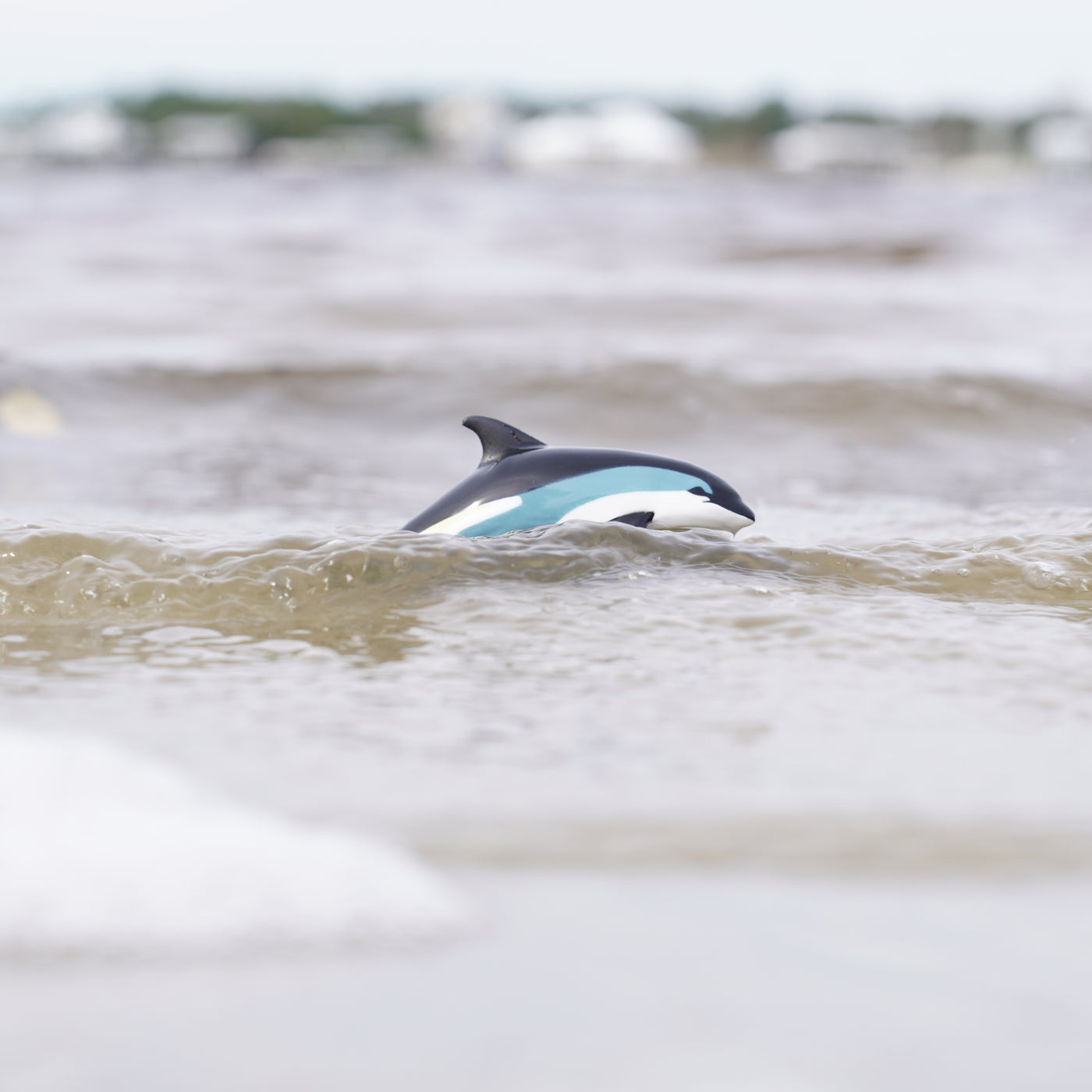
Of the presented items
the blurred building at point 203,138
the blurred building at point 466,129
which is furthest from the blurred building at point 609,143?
the blurred building at point 203,138

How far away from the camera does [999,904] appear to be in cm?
155

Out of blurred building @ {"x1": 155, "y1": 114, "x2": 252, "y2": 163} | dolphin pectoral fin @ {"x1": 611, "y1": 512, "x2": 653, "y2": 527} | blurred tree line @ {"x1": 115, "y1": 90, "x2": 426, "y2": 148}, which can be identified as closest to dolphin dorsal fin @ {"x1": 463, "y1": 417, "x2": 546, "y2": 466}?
dolphin pectoral fin @ {"x1": 611, "y1": 512, "x2": 653, "y2": 527}

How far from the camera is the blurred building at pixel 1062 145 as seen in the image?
68062mm

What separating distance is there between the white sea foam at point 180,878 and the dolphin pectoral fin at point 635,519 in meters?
1.49

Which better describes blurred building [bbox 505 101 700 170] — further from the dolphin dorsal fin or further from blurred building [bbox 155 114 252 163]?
the dolphin dorsal fin

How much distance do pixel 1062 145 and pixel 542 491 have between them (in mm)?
72303

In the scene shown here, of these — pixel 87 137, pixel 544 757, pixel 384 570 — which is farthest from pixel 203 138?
pixel 544 757

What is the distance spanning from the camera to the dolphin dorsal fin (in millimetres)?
3051

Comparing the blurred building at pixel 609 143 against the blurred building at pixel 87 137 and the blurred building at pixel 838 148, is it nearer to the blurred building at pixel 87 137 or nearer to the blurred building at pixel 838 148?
the blurred building at pixel 838 148

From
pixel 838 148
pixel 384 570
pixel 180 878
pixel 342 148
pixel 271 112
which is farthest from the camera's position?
pixel 838 148

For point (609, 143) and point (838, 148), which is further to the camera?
point (838, 148)

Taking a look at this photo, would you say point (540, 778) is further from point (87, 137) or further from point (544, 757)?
point (87, 137)

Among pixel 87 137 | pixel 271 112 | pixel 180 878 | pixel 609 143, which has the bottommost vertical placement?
pixel 180 878

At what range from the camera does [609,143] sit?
69812 millimetres
